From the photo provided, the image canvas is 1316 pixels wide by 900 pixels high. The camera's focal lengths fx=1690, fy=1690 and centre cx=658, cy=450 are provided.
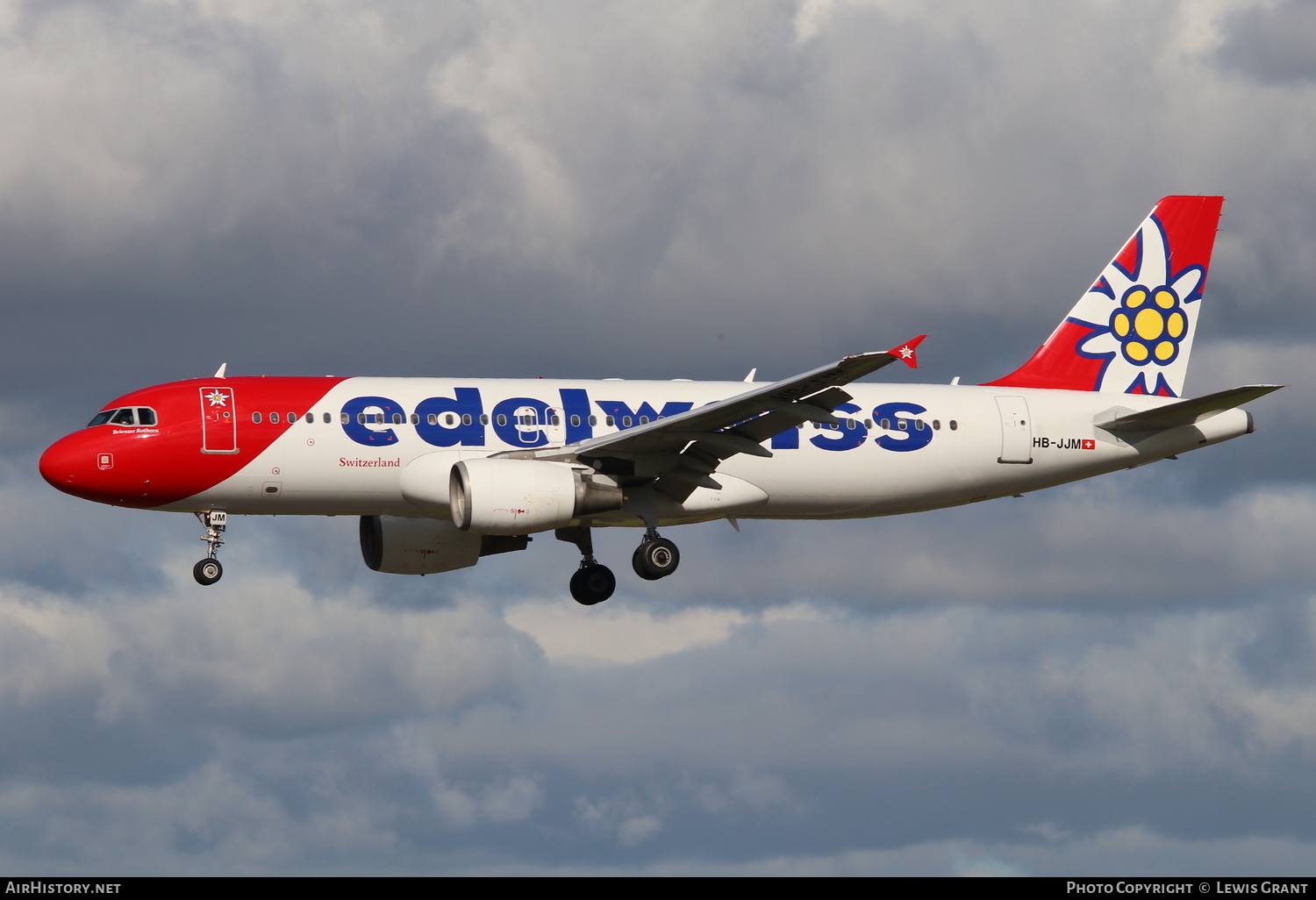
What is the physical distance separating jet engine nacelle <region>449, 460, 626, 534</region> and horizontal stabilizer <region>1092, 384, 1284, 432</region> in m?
13.7

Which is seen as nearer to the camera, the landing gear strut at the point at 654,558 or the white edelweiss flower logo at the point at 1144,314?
the landing gear strut at the point at 654,558

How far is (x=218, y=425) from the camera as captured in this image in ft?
116

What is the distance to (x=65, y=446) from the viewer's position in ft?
116

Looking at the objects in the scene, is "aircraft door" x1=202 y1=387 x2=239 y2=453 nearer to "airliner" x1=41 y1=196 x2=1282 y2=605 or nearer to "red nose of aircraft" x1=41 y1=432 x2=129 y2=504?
"airliner" x1=41 y1=196 x2=1282 y2=605

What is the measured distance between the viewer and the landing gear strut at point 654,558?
123 feet

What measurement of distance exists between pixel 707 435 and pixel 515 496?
4260mm

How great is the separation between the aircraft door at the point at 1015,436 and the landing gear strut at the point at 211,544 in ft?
59.2

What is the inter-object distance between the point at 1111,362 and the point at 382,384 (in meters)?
18.9

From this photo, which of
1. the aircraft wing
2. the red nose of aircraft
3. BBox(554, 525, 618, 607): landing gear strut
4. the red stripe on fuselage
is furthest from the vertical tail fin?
the red nose of aircraft

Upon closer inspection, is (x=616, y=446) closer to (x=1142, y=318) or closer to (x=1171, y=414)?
(x=1171, y=414)

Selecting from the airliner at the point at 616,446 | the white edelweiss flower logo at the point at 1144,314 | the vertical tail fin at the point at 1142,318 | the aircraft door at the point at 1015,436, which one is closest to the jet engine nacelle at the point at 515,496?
the airliner at the point at 616,446

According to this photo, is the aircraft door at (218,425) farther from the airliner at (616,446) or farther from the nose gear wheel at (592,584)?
the nose gear wheel at (592,584)

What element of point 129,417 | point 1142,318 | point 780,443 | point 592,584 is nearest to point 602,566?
point 592,584
